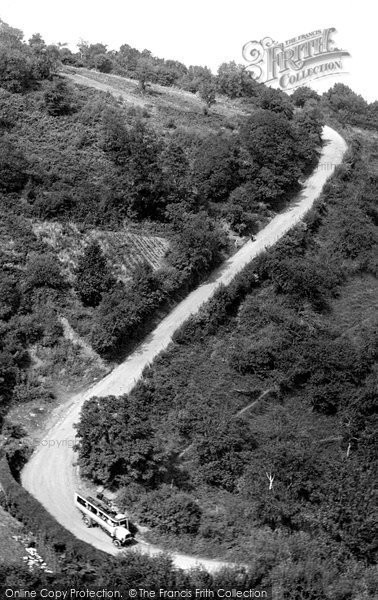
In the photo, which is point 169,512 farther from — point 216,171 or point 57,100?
point 57,100

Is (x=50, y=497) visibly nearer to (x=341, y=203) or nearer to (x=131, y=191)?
(x=131, y=191)

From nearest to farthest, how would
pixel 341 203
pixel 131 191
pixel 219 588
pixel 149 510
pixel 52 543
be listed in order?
pixel 219 588, pixel 52 543, pixel 149 510, pixel 131 191, pixel 341 203

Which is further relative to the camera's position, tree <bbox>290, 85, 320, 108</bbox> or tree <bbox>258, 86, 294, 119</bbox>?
tree <bbox>290, 85, 320, 108</bbox>

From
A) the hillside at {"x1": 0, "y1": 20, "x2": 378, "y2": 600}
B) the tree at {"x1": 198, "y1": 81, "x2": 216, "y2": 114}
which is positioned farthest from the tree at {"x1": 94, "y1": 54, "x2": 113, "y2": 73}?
the hillside at {"x1": 0, "y1": 20, "x2": 378, "y2": 600}

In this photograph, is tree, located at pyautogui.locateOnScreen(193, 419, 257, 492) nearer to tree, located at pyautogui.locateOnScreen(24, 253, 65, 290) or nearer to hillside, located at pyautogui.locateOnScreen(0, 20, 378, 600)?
hillside, located at pyautogui.locateOnScreen(0, 20, 378, 600)

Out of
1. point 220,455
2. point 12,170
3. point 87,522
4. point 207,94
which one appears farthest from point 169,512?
point 207,94

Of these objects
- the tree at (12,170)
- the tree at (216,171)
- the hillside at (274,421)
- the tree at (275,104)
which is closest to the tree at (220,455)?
the hillside at (274,421)

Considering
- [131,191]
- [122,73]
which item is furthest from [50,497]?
[122,73]
